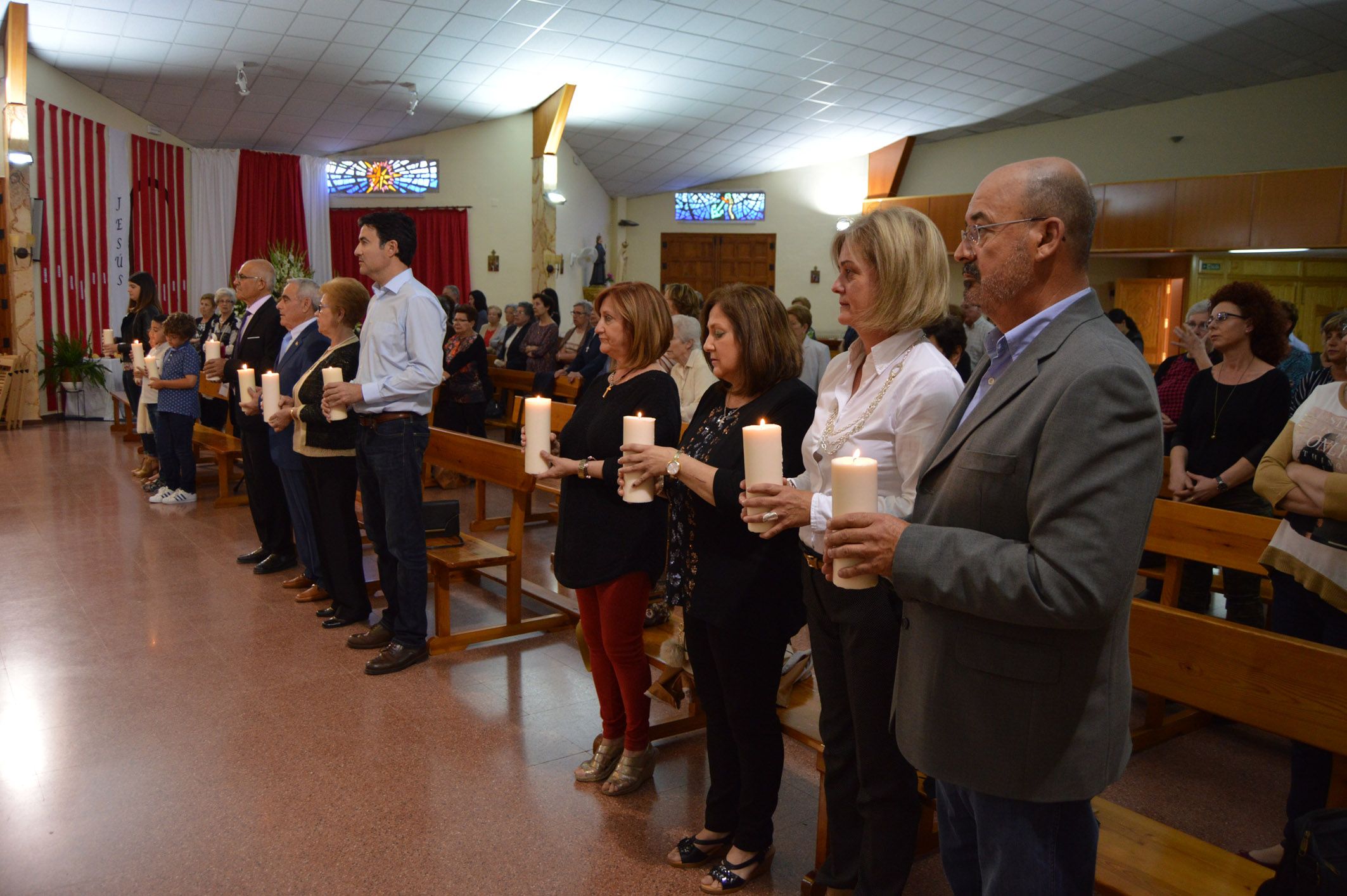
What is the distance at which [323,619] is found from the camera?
13.3 feet

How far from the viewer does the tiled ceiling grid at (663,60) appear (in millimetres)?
8938

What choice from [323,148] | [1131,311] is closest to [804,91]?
[1131,311]

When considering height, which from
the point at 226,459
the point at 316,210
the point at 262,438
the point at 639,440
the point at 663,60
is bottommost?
the point at 226,459

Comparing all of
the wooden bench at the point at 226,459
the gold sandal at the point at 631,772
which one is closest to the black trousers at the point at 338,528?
the gold sandal at the point at 631,772

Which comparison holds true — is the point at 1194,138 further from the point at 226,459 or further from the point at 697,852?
the point at 697,852

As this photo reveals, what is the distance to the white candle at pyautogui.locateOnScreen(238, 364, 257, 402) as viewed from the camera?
406cm

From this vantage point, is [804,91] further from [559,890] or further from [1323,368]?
[559,890]

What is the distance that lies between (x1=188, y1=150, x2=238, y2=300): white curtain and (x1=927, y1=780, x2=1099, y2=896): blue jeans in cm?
1324

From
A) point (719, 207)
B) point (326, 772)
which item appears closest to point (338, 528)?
point (326, 772)

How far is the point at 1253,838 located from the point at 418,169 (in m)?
12.4

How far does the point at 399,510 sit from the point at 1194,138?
11074 mm

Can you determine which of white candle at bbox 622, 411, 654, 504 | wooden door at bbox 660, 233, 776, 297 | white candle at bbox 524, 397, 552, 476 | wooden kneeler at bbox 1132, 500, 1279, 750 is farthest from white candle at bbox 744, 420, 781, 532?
wooden door at bbox 660, 233, 776, 297

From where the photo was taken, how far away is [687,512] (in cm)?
218

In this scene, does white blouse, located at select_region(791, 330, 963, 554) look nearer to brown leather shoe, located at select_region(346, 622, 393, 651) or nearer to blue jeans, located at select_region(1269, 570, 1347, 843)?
blue jeans, located at select_region(1269, 570, 1347, 843)
